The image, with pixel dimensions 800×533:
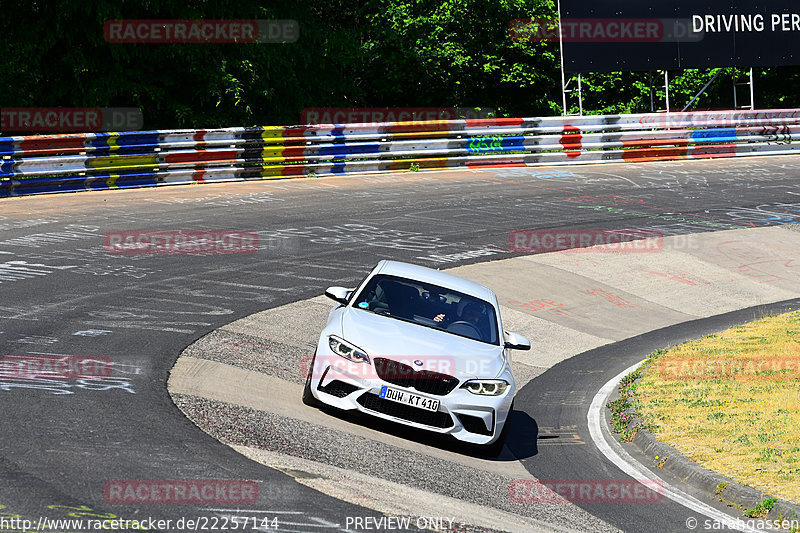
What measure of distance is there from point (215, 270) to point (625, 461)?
8020 millimetres

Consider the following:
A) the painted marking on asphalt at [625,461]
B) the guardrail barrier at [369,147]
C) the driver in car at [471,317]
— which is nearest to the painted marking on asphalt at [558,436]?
the painted marking on asphalt at [625,461]

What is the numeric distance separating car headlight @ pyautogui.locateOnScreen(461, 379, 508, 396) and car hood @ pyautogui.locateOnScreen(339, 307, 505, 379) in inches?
2.2

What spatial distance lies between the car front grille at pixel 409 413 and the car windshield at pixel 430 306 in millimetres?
1139

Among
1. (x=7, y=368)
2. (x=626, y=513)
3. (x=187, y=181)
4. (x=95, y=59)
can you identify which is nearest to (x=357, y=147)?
(x=187, y=181)

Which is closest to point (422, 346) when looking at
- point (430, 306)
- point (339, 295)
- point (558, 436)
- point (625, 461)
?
point (430, 306)

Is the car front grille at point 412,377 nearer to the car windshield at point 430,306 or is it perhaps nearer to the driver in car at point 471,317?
the car windshield at point 430,306

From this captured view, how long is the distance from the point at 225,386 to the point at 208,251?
7065 mm

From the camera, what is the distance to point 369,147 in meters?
25.5

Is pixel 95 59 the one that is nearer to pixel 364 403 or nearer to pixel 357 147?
pixel 357 147

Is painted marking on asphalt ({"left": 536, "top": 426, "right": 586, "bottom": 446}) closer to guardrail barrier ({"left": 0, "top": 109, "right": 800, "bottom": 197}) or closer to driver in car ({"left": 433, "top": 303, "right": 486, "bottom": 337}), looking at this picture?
driver in car ({"left": 433, "top": 303, "right": 486, "bottom": 337})

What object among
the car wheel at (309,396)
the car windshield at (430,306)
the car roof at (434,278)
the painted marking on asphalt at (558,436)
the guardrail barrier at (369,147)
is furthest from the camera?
the guardrail barrier at (369,147)

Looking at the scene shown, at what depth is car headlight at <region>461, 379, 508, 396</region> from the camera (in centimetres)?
883

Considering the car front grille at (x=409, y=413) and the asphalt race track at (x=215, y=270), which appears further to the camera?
the car front grille at (x=409, y=413)

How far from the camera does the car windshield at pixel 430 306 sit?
973 cm
